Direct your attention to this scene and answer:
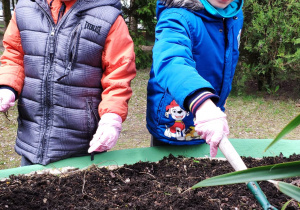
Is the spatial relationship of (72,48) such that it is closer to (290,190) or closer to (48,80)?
(48,80)

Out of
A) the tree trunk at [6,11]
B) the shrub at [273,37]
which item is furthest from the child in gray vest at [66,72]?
the tree trunk at [6,11]

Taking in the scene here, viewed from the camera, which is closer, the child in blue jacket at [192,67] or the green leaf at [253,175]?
the green leaf at [253,175]

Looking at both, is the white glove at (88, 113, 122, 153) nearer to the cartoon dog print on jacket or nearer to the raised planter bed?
the raised planter bed

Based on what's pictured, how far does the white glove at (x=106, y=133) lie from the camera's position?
1.38 m

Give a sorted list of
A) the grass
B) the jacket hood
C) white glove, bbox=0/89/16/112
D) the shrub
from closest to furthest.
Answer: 1. the jacket hood
2. white glove, bbox=0/89/16/112
3. the grass
4. the shrub

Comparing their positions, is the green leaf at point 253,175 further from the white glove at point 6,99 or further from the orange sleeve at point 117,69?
the white glove at point 6,99

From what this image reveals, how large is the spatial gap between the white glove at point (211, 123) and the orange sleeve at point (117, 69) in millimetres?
532

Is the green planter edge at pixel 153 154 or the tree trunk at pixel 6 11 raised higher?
the green planter edge at pixel 153 154

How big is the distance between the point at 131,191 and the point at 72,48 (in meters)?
0.64

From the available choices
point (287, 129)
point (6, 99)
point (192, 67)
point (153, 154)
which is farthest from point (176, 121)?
Answer: point (287, 129)

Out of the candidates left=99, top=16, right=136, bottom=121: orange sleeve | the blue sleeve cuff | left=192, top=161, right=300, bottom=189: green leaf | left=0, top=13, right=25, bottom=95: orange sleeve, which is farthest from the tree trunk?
left=192, top=161, right=300, bottom=189: green leaf

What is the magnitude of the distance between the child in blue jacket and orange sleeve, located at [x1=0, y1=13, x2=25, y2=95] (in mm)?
590

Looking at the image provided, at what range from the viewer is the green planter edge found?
1.52 metres

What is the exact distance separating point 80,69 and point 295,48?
4.26 meters
